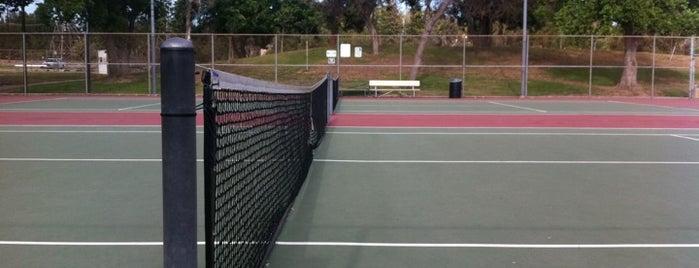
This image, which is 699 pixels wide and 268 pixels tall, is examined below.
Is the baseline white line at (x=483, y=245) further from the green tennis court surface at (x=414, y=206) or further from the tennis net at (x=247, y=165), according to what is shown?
the tennis net at (x=247, y=165)

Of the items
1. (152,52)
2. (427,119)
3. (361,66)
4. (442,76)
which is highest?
(152,52)

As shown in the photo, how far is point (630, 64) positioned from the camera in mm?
34875

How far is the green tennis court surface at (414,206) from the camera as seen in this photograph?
520cm

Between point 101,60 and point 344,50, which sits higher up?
point 344,50

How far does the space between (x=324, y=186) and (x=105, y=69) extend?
30660 mm

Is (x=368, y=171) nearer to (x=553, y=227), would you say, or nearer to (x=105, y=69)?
(x=553, y=227)

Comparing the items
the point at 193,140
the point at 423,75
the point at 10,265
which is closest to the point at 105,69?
the point at 423,75

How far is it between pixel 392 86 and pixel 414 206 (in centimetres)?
2768

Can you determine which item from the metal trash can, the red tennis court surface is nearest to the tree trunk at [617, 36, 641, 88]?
the metal trash can

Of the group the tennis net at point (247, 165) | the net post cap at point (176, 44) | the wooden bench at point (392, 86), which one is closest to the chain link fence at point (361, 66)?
the wooden bench at point (392, 86)

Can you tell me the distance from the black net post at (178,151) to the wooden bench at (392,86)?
29.7m

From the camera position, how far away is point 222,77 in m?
3.29

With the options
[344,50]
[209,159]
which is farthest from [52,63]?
[209,159]

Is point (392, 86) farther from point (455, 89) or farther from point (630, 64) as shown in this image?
point (630, 64)
